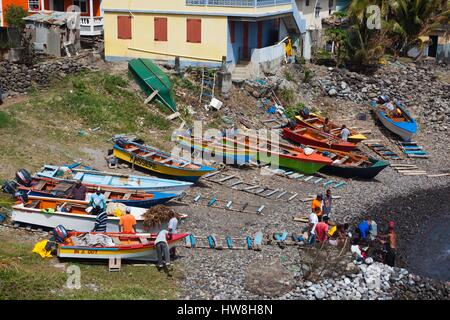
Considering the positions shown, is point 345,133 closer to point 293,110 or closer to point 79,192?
point 293,110

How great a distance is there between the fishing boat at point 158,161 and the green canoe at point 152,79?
5365mm

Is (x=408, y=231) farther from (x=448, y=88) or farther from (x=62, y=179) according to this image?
(x=448, y=88)

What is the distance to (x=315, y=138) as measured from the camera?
33.9m

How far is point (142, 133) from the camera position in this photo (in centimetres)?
3216

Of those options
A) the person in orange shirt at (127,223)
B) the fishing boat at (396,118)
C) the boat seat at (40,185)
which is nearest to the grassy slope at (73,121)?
the boat seat at (40,185)

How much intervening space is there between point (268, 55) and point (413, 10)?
12.7m

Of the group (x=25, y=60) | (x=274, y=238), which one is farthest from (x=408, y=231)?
(x=25, y=60)

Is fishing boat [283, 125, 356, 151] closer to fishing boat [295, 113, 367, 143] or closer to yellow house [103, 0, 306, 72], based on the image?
fishing boat [295, 113, 367, 143]

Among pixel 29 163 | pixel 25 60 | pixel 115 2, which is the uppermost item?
pixel 115 2

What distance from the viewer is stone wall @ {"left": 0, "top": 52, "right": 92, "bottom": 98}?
34.4 metres

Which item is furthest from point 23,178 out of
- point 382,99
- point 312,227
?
point 382,99

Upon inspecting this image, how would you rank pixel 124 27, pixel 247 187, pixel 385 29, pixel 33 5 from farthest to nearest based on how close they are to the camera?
pixel 385 29 → pixel 33 5 → pixel 124 27 → pixel 247 187

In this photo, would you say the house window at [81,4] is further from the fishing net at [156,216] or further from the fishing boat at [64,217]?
the fishing net at [156,216]

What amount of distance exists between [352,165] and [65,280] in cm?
1617
